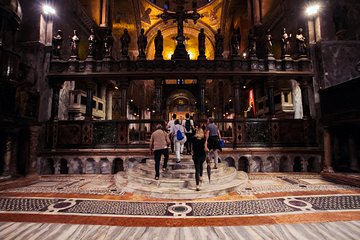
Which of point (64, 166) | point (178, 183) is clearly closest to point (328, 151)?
point (178, 183)

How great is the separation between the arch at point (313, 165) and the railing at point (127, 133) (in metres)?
0.76

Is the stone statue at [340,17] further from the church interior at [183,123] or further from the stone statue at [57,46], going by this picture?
the stone statue at [57,46]

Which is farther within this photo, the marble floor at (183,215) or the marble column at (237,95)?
the marble column at (237,95)

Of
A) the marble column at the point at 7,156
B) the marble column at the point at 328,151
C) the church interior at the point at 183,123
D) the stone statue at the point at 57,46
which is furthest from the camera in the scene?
the stone statue at the point at 57,46

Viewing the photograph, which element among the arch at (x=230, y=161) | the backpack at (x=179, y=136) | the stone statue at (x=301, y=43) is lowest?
the arch at (x=230, y=161)

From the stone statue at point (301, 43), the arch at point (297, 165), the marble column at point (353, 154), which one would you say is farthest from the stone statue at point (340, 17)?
the arch at point (297, 165)

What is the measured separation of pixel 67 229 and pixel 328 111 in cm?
887

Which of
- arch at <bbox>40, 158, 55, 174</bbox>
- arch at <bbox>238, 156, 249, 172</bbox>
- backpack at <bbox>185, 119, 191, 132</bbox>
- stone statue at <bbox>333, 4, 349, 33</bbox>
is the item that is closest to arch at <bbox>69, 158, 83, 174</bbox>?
arch at <bbox>40, 158, 55, 174</bbox>

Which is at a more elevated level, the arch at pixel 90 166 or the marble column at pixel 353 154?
the marble column at pixel 353 154

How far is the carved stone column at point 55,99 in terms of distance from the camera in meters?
8.74

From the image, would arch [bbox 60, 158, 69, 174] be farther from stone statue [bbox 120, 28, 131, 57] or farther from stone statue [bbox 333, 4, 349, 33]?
stone statue [bbox 333, 4, 349, 33]

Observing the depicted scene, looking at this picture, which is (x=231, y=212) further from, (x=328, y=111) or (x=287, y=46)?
(x=287, y=46)

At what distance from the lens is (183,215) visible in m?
3.39

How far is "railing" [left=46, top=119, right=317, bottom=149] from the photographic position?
8.32 metres
